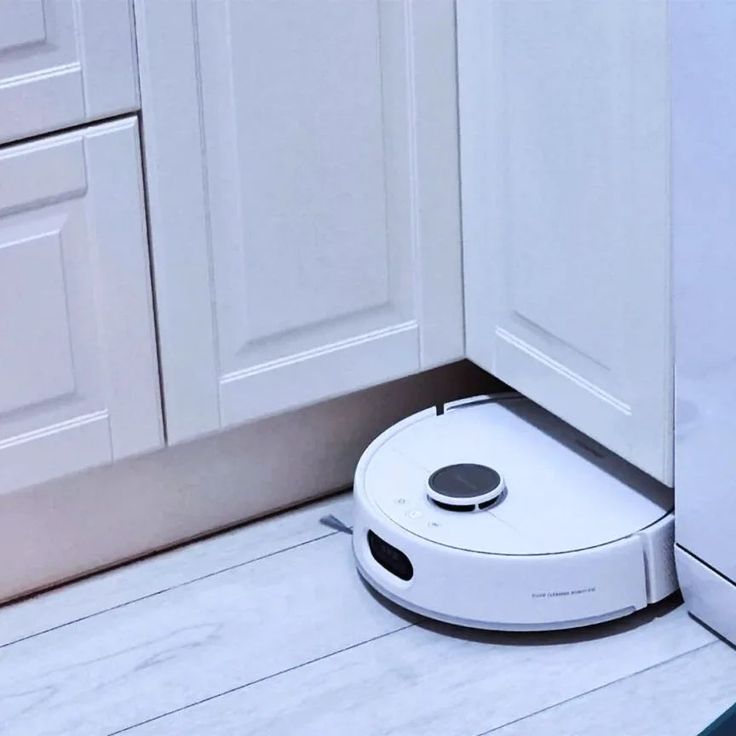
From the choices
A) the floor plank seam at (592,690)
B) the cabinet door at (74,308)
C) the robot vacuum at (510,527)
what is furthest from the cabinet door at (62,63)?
the floor plank seam at (592,690)

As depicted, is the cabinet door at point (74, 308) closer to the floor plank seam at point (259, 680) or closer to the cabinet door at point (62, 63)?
the cabinet door at point (62, 63)

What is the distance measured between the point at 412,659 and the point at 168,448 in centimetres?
38

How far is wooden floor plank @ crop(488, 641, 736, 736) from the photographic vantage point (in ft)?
5.10

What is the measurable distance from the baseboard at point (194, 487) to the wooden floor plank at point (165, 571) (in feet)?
0.06

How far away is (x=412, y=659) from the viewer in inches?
66.0

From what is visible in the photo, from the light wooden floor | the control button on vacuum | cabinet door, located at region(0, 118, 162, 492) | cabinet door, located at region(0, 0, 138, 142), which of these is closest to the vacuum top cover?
the control button on vacuum

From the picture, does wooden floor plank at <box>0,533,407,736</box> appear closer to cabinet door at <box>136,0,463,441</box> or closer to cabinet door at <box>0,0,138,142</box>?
cabinet door at <box>136,0,463,441</box>

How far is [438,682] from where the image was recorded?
1639mm

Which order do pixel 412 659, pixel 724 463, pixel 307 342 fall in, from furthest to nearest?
pixel 307 342 < pixel 412 659 < pixel 724 463

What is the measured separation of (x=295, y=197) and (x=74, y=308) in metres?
0.26

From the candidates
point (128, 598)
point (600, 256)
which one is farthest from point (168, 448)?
point (600, 256)

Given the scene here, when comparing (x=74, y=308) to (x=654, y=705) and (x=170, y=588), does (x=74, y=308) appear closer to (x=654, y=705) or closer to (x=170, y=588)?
(x=170, y=588)

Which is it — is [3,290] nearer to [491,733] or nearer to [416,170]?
[416,170]

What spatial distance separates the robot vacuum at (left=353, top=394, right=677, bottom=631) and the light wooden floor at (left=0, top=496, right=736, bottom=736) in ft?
0.14
